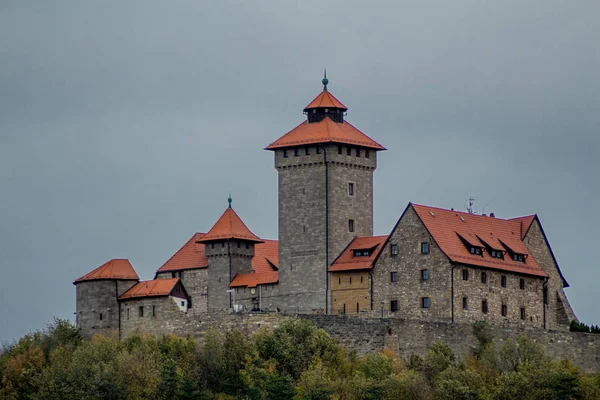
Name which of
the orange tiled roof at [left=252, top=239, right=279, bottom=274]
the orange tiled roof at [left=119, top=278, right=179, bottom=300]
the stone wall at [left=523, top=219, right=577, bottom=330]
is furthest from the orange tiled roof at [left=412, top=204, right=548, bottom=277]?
the orange tiled roof at [left=119, top=278, right=179, bottom=300]

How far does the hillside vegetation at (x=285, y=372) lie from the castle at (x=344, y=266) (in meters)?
3.57

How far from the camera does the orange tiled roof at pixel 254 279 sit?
14200 cm

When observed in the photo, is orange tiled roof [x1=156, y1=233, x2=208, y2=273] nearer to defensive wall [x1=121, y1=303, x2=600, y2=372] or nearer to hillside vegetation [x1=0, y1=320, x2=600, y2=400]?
defensive wall [x1=121, y1=303, x2=600, y2=372]

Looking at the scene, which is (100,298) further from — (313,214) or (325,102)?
(325,102)

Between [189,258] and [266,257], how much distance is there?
419 cm

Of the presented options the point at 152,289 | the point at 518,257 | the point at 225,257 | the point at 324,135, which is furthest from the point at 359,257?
the point at 152,289

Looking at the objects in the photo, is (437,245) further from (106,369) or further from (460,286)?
(106,369)

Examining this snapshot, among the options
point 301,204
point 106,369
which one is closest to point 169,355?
point 106,369

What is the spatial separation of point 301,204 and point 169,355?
39.3 feet

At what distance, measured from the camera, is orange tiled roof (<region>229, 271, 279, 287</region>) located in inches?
5591

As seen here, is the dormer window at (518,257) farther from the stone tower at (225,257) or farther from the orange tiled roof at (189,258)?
the orange tiled roof at (189,258)

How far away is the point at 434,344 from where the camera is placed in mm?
131375

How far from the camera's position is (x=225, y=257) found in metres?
145

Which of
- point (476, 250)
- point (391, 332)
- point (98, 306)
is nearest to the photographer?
point (391, 332)
